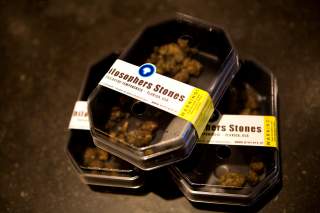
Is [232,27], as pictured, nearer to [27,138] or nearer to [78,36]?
[78,36]

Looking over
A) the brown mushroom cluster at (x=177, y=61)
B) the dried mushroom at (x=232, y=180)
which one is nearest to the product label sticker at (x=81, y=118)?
the brown mushroom cluster at (x=177, y=61)

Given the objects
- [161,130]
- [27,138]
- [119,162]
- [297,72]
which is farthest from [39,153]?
[297,72]

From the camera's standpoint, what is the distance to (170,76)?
0.76 metres

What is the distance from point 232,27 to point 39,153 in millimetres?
619

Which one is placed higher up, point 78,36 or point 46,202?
point 78,36

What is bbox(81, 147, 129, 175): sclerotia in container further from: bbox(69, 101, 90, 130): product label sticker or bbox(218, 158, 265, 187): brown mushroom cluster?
bbox(218, 158, 265, 187): brown mushroom cluster

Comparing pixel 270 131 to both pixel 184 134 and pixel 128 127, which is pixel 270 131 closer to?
pixel 184 134

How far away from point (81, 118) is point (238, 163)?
1.19 ft

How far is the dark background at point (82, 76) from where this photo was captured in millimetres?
743

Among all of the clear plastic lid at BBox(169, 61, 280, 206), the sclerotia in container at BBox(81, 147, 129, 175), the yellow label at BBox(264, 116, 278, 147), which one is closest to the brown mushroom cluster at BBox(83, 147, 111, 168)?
the sclerotia in container at BBox(81, 147, 129, 175)

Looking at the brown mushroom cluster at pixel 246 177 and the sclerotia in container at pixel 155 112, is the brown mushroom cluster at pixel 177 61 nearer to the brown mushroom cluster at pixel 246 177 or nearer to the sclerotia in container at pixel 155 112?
the sclerotia in container at pixel 155 112

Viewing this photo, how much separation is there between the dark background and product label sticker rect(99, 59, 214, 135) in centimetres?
21

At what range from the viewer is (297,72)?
0.85 metres

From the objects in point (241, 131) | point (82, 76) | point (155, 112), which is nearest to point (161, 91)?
point (155, 112)
